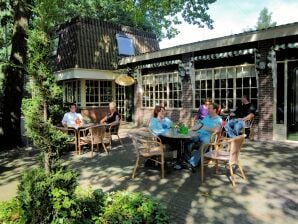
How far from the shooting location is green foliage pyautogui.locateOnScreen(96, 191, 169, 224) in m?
3.50

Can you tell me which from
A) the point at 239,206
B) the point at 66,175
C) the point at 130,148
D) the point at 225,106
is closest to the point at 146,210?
the point at 66,175

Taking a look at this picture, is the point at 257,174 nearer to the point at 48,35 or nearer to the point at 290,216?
the point at 290,216

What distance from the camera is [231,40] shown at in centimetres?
1005

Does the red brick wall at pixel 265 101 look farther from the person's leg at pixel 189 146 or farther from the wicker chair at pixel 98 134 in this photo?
the wicker chair at pixel 98 134

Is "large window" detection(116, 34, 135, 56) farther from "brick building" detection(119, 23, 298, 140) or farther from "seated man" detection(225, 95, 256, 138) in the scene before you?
"seated man" detection(225, 95, 256, 138)

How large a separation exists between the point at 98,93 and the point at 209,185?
1171 centimetres

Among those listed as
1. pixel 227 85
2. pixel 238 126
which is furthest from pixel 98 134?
pixel 227 85

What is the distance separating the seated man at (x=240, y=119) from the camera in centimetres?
884

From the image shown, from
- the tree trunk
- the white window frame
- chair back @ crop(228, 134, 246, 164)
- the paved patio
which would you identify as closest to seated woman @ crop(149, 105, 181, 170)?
the paved patio

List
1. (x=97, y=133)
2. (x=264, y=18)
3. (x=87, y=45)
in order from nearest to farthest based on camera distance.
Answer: (x=97, y=133) < (x=87, y=45) < (x=264, y=18)

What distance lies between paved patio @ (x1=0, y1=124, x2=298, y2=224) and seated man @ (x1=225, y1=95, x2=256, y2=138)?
0.99 m

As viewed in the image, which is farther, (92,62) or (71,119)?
(92,62)

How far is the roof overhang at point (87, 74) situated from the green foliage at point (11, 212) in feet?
35.6

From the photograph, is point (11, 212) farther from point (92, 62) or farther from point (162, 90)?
point (92, 62)
